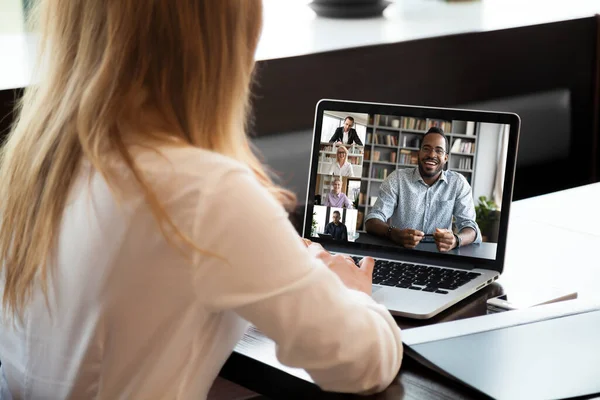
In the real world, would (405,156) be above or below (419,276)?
above

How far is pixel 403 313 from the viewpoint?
1159 millimetres

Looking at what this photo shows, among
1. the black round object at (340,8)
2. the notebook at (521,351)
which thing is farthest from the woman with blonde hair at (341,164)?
the black round object at (340,8)

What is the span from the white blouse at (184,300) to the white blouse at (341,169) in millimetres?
467

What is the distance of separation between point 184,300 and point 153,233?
0.26 feet

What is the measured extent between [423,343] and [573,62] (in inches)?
86.2

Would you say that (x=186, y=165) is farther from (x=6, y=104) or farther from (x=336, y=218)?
(x=6, y=104)

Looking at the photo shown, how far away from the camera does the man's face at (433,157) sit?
4.36 ft

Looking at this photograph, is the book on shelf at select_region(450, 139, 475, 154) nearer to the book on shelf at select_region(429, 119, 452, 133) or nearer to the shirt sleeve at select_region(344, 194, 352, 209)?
the book on shelf at select_region(429, 119, 452, 133)

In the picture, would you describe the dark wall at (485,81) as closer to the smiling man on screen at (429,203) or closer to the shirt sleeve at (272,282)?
the smiling man on screen at (429,203)

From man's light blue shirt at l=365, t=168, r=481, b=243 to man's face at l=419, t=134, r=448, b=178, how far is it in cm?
1

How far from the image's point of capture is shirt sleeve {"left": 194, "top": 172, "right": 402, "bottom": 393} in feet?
2.67

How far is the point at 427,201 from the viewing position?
1.33m

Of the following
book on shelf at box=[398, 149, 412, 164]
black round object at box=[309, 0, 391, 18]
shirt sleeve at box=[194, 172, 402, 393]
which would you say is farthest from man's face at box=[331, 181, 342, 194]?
black round object at box=[309, 0, 391, 18]

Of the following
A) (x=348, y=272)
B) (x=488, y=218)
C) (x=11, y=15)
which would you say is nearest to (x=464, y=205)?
(x=488, y=218)
